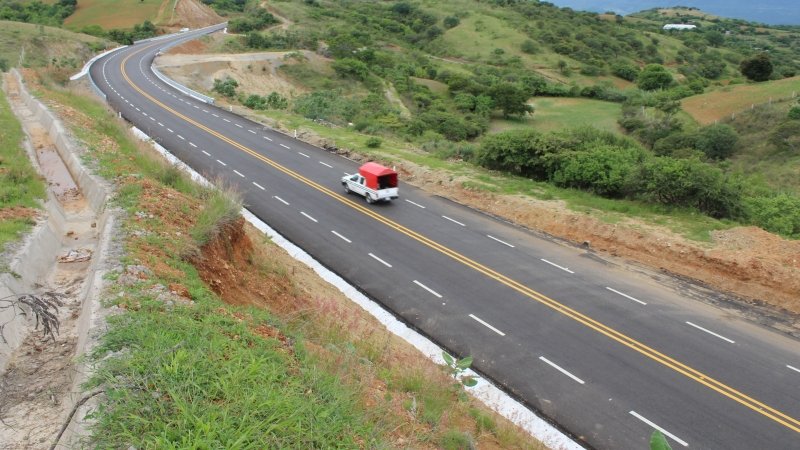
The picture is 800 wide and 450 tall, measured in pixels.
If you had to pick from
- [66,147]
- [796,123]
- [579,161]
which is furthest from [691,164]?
[796,123]

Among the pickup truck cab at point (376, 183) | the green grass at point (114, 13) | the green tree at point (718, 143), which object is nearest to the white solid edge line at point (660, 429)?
the pickup truck cab at point (376, 183)

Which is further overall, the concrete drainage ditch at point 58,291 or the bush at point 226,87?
the bush at point 226,87

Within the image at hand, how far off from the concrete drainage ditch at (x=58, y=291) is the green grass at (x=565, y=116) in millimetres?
46054

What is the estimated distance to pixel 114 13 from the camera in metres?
95.6

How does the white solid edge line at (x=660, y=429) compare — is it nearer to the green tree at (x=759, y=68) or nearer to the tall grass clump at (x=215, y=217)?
the tall grass clump at (x=215, y=217)

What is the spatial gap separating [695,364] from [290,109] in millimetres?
46109

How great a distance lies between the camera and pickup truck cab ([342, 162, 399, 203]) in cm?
2336

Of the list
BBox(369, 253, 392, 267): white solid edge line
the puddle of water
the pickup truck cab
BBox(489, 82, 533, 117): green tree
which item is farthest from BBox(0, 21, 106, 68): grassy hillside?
BBox(369, 253, 392, 267): white solid edge line

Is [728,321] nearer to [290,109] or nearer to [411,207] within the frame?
[411,207]

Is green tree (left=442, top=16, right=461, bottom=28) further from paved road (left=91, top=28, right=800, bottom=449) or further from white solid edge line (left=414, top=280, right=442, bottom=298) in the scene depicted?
white solid edge line (left=414, top=280, right=442, bottom=298)

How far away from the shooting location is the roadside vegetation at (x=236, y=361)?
5.21 meters

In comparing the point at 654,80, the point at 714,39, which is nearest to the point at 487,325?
the point at 654,80

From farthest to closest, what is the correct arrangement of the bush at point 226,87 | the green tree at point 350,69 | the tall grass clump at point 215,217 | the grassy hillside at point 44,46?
1. the green tree at point 350,69
2. the grassy hillside at point 44,46
3. the bush at point 226,87
4. the tall grass clump at point 215,217

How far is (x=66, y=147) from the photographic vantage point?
63.8ft
